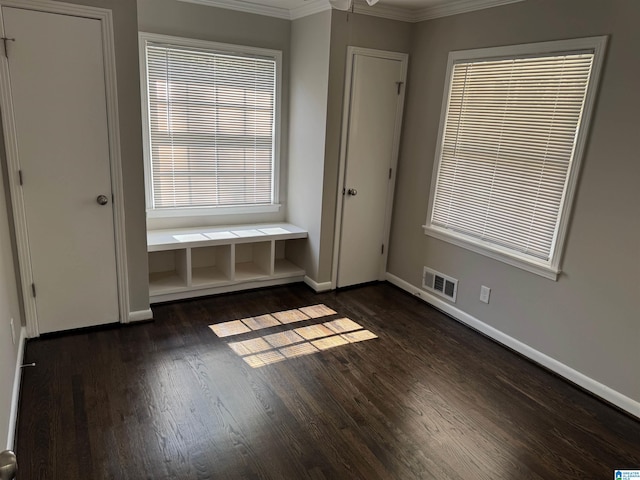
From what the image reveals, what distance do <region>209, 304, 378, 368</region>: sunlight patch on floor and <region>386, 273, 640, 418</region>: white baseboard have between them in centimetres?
79

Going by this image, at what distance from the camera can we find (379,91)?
148 inches

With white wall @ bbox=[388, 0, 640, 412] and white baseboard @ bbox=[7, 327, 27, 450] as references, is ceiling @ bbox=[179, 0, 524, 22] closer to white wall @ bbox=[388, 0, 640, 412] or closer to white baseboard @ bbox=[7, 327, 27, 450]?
white wall @ bbox=[388, 0, 640, 412]

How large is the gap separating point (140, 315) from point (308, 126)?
208 cm

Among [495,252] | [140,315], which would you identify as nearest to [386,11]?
[495,252]

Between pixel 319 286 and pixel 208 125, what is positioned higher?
pixel 208 125

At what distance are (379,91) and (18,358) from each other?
3.24 m

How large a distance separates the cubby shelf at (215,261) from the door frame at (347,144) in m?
0.34

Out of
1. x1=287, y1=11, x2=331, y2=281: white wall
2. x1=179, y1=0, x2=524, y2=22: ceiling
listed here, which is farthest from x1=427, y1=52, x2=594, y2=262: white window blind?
x1=287, y1=11, x2=331, y2=281: white wall

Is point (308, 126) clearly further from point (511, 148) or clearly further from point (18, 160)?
point (18, 160)

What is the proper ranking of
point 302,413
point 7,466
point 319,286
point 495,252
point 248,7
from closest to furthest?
point 7,466, point 302,413, point 495,252, point 248,7, point 319,286

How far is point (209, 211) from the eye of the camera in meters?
4.02

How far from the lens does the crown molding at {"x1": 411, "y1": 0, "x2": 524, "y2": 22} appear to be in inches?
120

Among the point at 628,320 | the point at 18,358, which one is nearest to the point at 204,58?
the point at 18,358

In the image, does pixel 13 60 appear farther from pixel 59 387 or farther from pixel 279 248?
pixel 279 248
